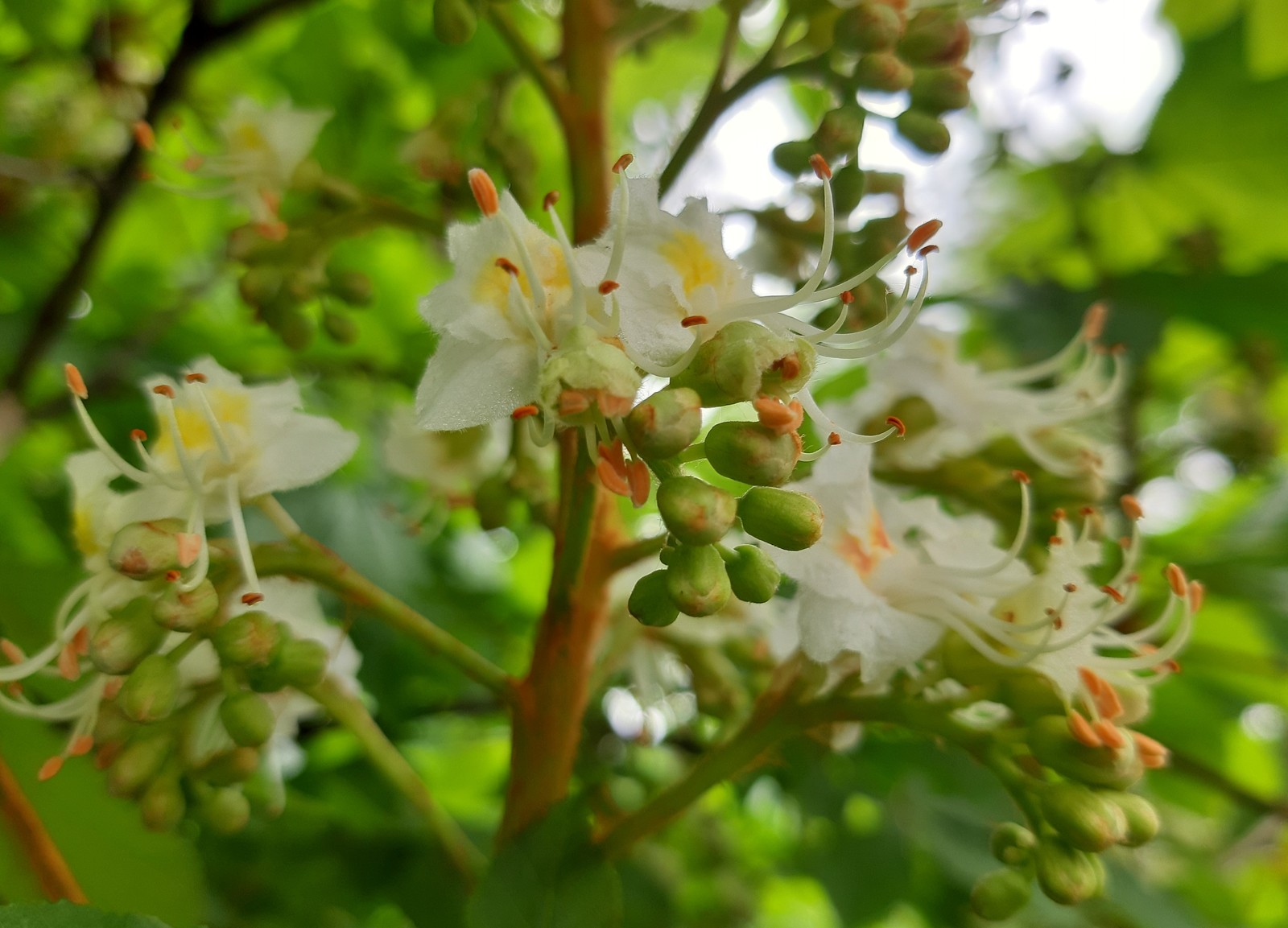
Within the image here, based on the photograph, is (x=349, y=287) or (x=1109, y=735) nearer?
(x=1109, y=735)

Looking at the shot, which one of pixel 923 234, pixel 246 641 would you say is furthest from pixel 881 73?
pixel 246 641

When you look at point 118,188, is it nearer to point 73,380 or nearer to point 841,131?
point 73,380

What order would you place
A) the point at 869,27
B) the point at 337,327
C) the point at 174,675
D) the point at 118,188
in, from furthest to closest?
1. the point at 118,188
2. the point at 337,327
3. the point at 869,27
4. the point at 174,675

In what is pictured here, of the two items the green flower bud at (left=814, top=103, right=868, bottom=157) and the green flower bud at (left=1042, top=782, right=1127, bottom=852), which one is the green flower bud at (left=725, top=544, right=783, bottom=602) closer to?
the green flower bud at (left=1042, top=782, right=1127, bottom=852)

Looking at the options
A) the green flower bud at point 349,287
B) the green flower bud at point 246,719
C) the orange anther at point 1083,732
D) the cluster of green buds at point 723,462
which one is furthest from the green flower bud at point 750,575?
the green flower bud at point 349,287

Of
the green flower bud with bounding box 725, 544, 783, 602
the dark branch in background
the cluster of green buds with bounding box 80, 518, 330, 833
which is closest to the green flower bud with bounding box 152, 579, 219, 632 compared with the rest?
the cluster of green buds with bounding box 80, 518, 330, 833

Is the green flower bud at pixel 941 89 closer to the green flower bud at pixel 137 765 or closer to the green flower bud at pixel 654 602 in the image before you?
the green flower bud at pixel 654 602
